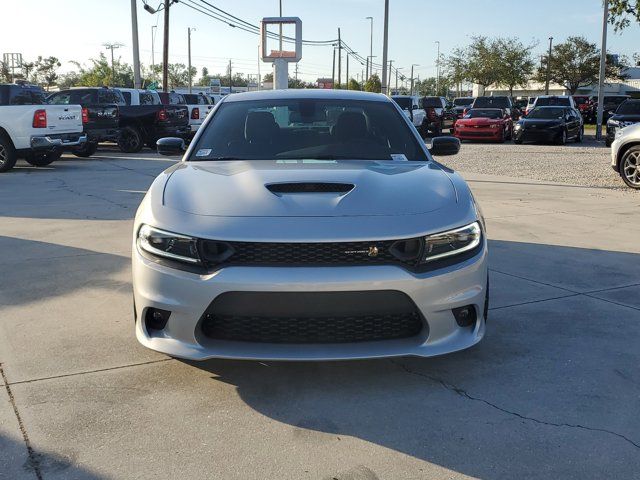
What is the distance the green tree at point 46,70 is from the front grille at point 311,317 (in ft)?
290

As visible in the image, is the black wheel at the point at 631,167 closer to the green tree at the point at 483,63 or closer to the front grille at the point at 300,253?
the front grille at the point at 300,253

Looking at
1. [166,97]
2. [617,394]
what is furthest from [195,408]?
[166,97]

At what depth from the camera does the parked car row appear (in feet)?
46.1

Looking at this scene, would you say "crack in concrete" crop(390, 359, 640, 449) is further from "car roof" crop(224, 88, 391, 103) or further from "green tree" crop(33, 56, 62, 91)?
"green tree" crop(33, 56, 62, 91)

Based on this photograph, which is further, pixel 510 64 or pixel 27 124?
pixel 510 64

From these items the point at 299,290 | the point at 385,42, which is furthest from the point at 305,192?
the point at 385,42

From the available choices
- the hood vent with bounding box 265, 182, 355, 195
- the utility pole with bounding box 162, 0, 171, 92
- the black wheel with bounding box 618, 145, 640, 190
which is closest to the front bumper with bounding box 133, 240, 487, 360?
the hood vent with bounding box 265, 182, 355, 195

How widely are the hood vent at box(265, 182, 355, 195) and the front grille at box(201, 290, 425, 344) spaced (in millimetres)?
675

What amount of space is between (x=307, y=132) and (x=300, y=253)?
1813 mm

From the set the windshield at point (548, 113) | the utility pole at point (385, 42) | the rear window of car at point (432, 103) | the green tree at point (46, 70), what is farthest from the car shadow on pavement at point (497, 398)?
the green tree at point (46, 70)

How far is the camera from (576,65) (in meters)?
70.0

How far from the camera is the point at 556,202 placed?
10.3 metres

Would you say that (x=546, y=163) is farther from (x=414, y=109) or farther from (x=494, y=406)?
(x=494, y=406)

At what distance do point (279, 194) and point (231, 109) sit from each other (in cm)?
178
